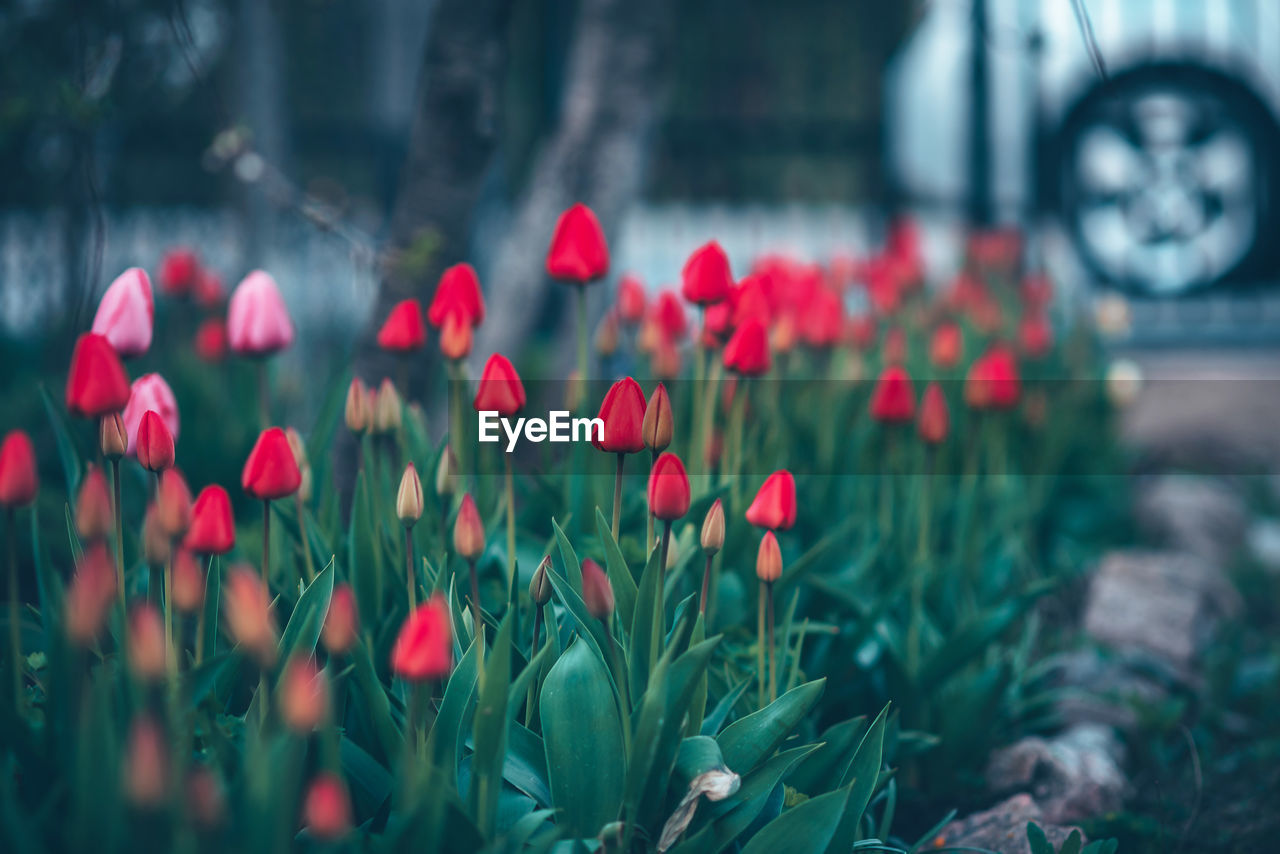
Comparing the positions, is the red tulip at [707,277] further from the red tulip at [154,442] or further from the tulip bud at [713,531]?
the red tulip at [154,442]

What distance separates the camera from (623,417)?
4.45 feet

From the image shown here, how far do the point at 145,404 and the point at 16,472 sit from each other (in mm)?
494

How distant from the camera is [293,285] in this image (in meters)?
5.17

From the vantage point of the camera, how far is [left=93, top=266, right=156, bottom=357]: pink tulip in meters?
1.51

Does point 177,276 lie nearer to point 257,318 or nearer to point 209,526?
point 257,318

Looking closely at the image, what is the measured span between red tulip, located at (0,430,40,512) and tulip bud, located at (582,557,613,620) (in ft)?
1.91

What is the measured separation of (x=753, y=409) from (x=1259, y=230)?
6.31 m

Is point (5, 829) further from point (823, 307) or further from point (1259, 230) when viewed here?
point (1259, 230)

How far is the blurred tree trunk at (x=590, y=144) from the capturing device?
3309 millimetres

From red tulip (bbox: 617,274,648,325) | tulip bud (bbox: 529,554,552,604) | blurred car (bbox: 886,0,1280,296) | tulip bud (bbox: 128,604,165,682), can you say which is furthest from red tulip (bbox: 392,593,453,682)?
blurred car (bbox: 886,0,1280,296)

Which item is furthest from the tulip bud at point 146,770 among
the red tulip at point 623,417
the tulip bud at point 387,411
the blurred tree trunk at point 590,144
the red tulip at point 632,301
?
the blurred tree trunk at point 590,144

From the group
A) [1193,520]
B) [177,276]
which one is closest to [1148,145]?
[1193,520]

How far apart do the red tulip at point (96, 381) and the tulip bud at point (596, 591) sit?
0.57 m

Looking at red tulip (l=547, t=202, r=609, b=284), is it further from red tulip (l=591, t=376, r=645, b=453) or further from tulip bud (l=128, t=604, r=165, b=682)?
tulip bud (l=128, t=604, r=165, b=682)
